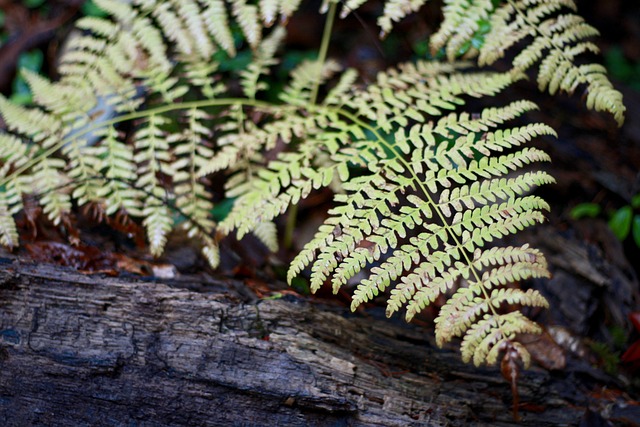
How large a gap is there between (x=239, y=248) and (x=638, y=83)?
12.5ft

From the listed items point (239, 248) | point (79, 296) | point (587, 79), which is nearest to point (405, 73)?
point (587, 79)

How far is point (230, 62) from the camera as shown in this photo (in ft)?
11.0

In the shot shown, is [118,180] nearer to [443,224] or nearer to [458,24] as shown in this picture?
[443,224]

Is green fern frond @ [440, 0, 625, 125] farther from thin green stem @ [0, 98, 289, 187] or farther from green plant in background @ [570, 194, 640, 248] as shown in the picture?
green plant in background @ [570, 194, 640, 248]

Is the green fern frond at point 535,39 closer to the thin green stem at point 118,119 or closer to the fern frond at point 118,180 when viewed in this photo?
the thin green stem at point 118,119

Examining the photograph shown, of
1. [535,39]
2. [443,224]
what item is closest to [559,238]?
[535,39]

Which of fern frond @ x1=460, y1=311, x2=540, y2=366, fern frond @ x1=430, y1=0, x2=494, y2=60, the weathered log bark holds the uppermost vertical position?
fern frond @ x1=430, y1=0, x2=494, y2=60

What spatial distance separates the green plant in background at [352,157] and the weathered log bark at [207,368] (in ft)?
0.87

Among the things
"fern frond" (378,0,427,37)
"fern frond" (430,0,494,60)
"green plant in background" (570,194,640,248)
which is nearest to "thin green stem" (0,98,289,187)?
"fern frond" (378,0,427,37)

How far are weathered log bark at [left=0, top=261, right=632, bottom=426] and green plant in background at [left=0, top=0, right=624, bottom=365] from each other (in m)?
0.27

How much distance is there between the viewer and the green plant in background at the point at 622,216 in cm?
297

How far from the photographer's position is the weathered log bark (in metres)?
1.82

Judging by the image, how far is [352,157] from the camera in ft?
6.95

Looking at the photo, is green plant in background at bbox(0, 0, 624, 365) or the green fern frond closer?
green plant in background at bbox(0, 0, 624, 365)
